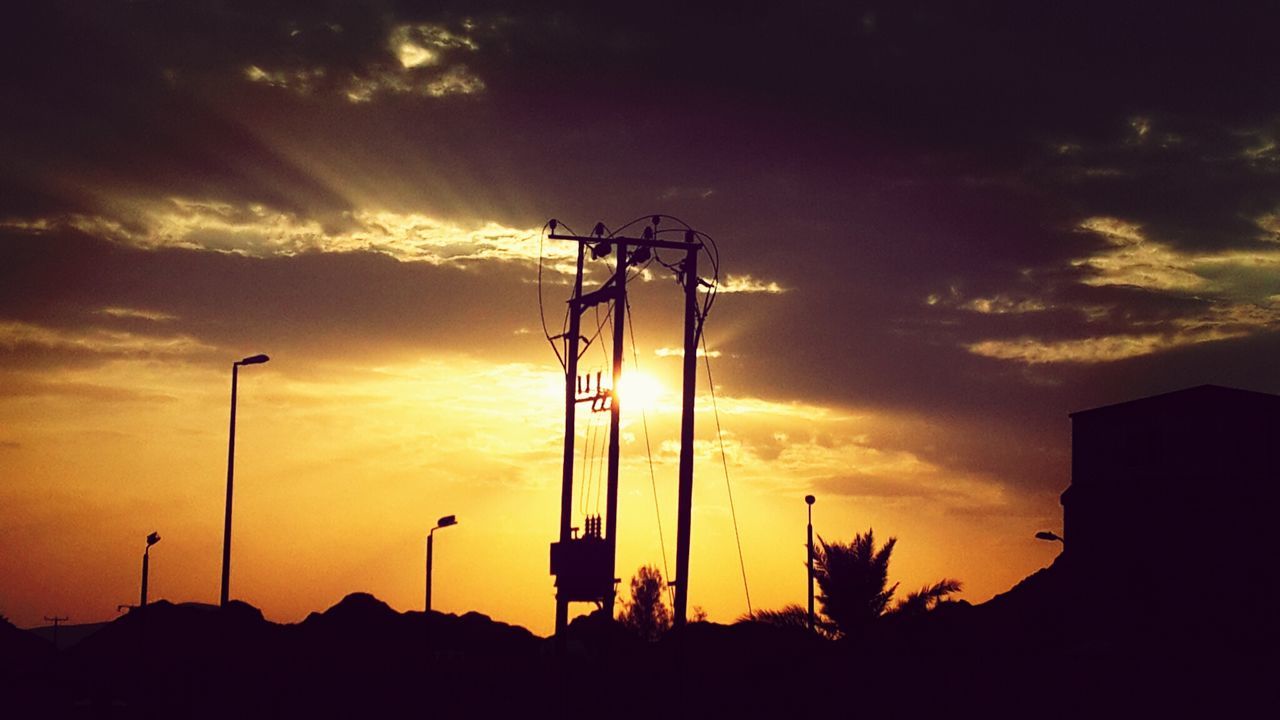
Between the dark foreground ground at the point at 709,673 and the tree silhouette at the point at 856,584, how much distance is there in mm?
1083

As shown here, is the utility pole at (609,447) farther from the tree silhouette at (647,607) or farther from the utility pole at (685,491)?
the tree silhouette at (647,607)

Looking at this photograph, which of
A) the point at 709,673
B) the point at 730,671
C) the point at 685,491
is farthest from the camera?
the point at 730,671

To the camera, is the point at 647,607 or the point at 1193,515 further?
the point at 647,607

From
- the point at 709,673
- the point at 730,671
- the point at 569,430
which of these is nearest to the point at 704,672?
the point at 709,673

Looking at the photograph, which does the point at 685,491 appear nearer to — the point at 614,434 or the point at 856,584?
the point at 614,434

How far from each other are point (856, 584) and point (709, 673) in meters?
7.39

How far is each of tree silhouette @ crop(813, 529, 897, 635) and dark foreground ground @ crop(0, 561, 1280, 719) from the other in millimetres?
1083

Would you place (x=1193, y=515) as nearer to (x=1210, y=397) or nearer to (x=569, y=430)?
(x=1210, y=397)

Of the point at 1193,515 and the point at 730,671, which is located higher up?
the point at 1193,515

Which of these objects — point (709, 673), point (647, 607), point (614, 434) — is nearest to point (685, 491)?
point (614, 434)

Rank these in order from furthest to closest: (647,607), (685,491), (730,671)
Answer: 1. (647,607)
2. (730,671)
3. (685,491)

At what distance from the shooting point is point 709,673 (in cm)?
5556

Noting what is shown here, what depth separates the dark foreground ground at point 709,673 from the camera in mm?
45062

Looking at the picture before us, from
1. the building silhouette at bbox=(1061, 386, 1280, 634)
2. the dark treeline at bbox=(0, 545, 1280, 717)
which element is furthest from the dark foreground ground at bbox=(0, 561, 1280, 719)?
the building silhouette at bbox=(1061, 386, 1280, 634)
